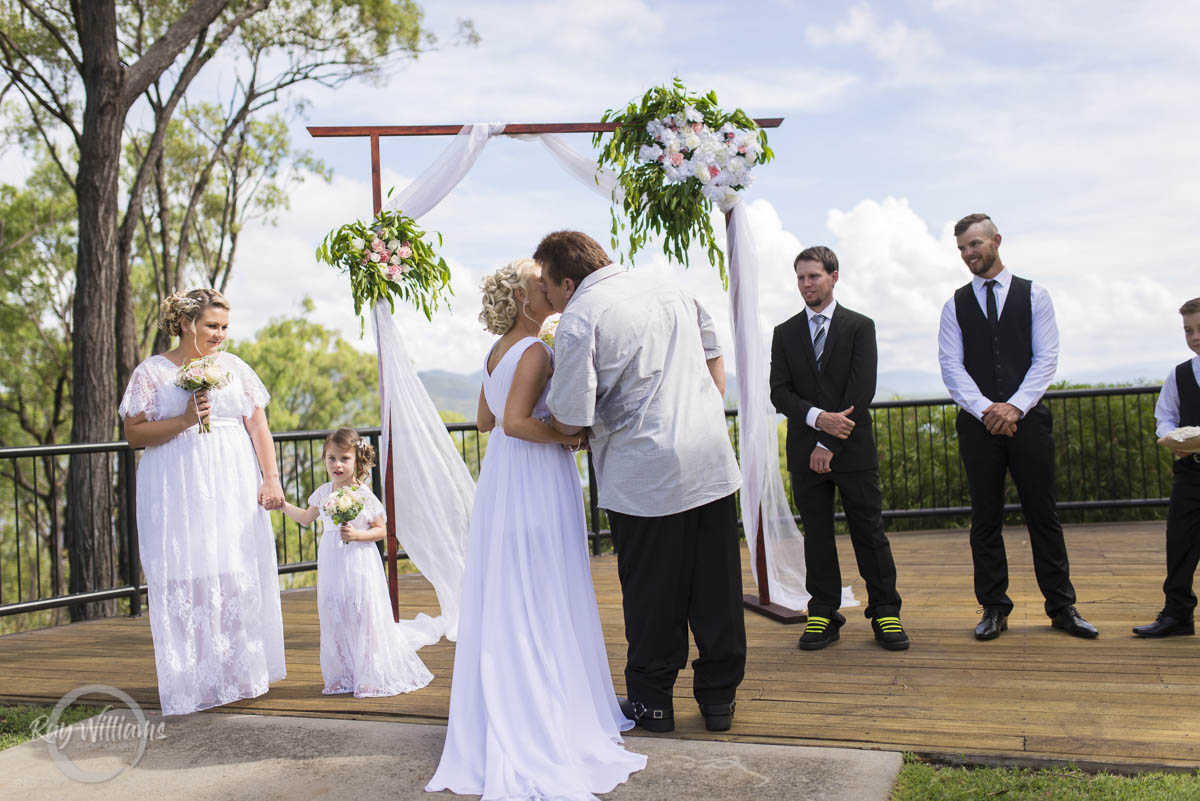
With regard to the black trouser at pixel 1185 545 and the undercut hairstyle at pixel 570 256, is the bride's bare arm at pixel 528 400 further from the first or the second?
the black trouser at pixel 1185 545

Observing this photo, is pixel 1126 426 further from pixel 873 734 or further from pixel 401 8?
pixel 401 8

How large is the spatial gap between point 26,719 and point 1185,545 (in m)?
5.42

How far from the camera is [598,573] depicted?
25.0 ft

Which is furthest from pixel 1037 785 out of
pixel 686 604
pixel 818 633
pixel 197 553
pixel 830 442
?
pixel 197 553

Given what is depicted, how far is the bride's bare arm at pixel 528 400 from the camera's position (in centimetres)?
363

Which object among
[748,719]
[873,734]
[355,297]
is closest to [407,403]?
[355,297]

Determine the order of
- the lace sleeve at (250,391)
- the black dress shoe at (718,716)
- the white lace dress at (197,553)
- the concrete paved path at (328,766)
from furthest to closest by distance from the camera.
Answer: the lace sleeve at (250,391), the white lace dress at (197,553), the black dress shoe at (718,716), the concrete paved path at (328,766)

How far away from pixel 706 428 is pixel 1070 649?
230 cm

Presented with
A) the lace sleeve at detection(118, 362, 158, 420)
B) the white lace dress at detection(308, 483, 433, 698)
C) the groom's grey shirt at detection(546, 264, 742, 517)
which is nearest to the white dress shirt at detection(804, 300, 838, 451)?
the groom's grey shirt at detection(546, 264, 742, 517)

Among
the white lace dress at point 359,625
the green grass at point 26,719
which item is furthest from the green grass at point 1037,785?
the green grass at point 26,719

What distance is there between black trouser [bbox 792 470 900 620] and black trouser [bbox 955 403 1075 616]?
1.49ft

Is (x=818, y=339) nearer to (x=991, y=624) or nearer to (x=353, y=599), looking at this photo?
(x=991, y=624)

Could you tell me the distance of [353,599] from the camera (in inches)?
181

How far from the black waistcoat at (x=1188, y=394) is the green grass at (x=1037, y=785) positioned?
2.25 meters
